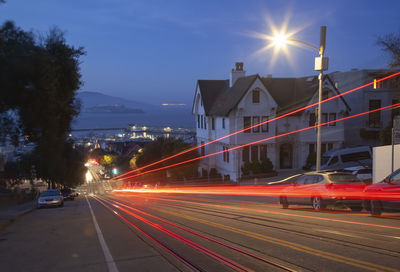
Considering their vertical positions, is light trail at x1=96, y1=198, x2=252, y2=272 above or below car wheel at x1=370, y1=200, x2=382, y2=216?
below

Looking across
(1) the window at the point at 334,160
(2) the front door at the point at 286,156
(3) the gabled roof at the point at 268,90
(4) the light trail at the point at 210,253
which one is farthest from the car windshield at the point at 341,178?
(2) the front door at the point at 286,156

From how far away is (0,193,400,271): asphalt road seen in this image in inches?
265

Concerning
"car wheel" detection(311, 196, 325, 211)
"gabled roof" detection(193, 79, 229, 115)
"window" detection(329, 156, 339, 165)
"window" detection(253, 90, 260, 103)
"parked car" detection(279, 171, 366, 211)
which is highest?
"gabled roof" detection(193, 79, 229, 115)

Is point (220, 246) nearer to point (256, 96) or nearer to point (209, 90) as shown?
point (256, 96)

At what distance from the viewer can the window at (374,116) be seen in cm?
3753

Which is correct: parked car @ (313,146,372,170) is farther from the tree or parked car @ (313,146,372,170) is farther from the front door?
the tree

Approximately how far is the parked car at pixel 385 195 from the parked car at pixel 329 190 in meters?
0.76

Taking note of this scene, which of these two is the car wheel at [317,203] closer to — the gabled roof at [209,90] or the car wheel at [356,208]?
the car wheel at [356,208]

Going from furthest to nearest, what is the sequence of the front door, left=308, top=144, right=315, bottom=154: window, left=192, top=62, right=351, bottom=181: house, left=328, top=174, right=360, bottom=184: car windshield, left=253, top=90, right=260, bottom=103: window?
the front door < left=308, top=144, right=315, bottom=154: window < left=253, top=90, right=260, bottom=103: window < left=192, top=62, right=351, bottom=181: house < left=328, top=174, right=360, bottom=184: car windshield

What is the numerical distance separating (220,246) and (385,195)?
574 centimetres

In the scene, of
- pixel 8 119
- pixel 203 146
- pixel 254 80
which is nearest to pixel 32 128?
pixel 8 119

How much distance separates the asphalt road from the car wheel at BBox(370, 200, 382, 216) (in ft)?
1.13

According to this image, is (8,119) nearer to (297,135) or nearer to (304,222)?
(304,222)

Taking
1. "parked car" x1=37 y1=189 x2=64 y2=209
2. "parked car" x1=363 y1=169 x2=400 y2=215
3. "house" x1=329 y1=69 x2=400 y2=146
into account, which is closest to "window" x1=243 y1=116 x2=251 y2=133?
"house" x1=329 y1=69 x2=400 y2=146
